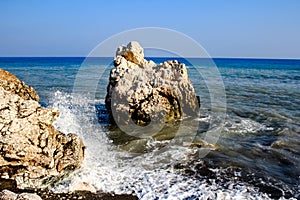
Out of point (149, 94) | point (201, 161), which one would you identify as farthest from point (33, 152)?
point (149, 94)

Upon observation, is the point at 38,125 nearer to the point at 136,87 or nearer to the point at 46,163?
the point at 46,163

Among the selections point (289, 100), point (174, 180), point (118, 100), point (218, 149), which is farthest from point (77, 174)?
point (289, 100)

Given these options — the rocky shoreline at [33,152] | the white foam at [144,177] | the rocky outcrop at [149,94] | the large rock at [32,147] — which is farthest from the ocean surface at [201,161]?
the rocky outcrop at [149,94]

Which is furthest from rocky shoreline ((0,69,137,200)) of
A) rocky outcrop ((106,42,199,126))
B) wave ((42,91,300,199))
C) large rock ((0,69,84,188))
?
rocky outcrop ((106,42,199,126))

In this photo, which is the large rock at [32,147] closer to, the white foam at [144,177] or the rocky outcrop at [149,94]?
the white foam at [144,177]

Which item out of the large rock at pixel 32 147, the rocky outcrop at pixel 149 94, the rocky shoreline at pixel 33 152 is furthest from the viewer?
the rocky outcrop at pixel 149 94

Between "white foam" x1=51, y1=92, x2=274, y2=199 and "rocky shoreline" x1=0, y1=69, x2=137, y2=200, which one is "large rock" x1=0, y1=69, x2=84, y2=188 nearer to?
"rocky shoreline" x1=0, y1=69, x2=137, y2=200

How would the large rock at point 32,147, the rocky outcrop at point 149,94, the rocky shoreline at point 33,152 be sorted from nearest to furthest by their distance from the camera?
the rocky shoreline at point 33,152 → the large rock at point 32,147 → the rocky outcrop at point 149,94

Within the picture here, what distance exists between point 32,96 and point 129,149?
10.8 ft

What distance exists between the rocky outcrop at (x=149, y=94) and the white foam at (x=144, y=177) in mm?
Result: 2455

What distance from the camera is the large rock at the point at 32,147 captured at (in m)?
6.08

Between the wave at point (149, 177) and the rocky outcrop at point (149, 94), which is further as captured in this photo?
the rocky outcrop at point (149, 94)

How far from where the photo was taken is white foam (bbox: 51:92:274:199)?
5.93 meters

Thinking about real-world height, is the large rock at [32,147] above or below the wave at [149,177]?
above
